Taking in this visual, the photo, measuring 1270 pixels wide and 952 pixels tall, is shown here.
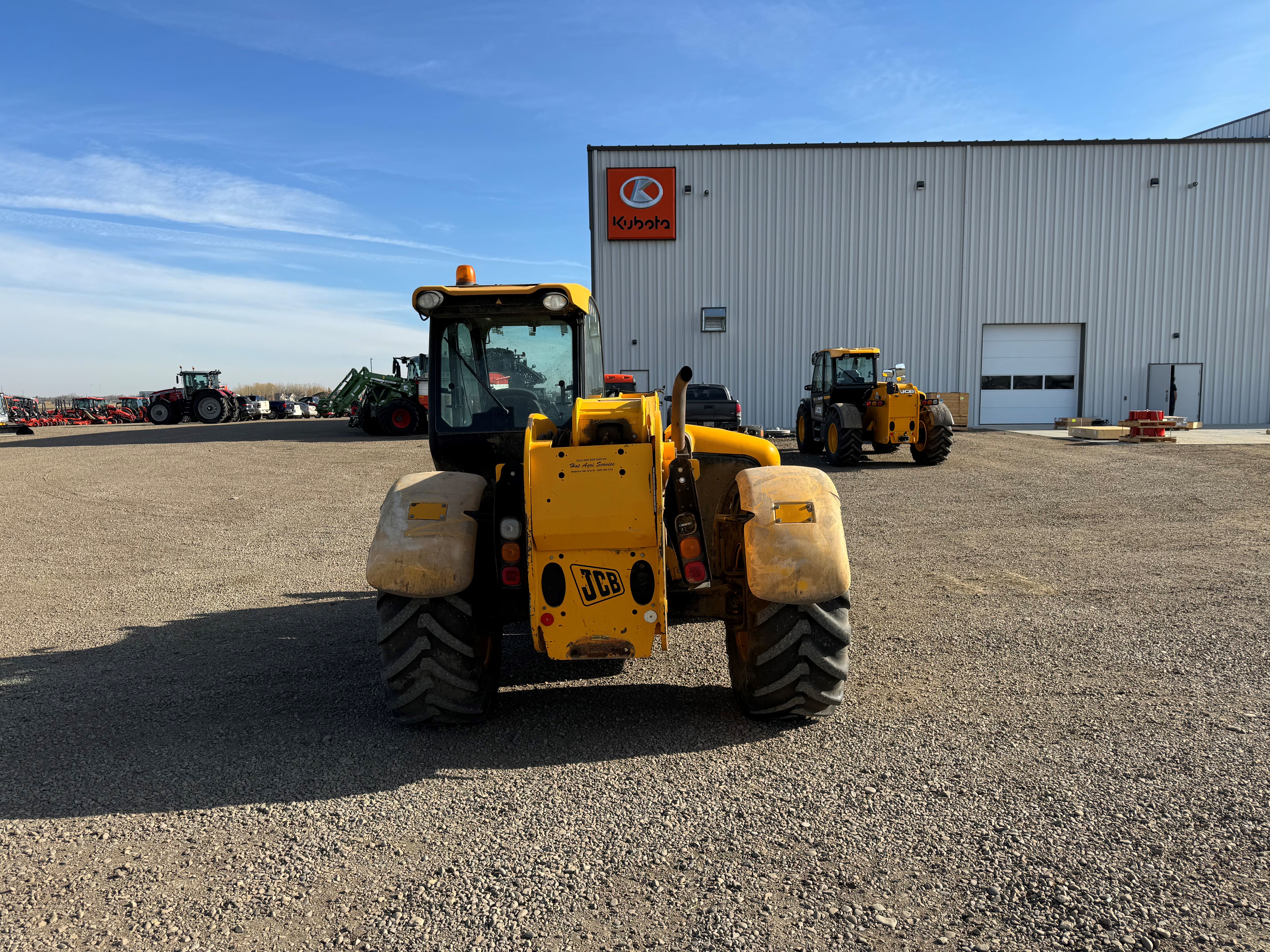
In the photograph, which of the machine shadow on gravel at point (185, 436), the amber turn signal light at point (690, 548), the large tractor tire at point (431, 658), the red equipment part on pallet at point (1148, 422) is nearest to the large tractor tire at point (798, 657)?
the amber turn signal light at point (690, 548)

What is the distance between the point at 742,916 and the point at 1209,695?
3.39 m

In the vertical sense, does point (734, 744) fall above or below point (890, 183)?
below

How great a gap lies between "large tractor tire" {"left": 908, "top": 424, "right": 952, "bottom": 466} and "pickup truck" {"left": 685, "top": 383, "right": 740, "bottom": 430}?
13.2 ft

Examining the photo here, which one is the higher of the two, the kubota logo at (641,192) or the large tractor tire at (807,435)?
the kubota logo at (641,192)

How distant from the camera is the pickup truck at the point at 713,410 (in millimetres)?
18734

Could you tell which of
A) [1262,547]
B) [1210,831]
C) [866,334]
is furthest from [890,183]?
[1210,831]

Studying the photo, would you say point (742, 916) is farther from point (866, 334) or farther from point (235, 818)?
point (866, 334)

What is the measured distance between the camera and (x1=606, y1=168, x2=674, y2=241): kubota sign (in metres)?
26.4

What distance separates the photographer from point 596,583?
390 centimetres

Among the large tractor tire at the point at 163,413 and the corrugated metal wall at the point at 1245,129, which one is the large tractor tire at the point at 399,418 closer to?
the large tractor tire at the point at 163,413

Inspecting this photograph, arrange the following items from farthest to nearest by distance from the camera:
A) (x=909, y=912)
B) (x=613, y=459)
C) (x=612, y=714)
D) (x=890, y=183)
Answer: (x=890, y=183) < (x=612, y=714) < (x=613, y=459) < (x=909, y=912)

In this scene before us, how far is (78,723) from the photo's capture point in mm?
4512

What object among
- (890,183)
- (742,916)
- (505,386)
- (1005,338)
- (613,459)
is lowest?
(742,916)

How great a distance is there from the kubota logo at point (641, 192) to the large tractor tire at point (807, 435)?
31.6 feet
